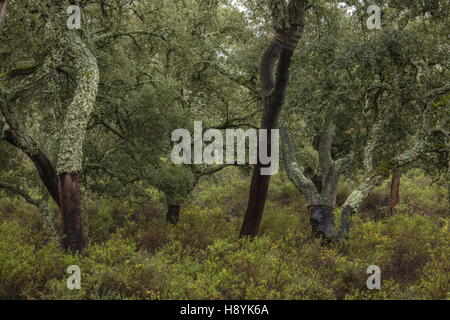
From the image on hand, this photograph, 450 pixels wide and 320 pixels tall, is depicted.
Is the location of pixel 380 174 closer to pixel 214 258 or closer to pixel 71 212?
pixel 214 258

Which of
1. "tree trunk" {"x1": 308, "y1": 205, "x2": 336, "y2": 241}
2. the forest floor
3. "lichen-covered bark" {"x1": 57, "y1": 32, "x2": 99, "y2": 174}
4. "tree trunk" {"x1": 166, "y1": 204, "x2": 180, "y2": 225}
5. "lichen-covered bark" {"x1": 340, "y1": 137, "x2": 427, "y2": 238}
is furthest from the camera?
"tree trunk" {"x1": 166, "y1": 204, "x2": 180, "y2": 225}

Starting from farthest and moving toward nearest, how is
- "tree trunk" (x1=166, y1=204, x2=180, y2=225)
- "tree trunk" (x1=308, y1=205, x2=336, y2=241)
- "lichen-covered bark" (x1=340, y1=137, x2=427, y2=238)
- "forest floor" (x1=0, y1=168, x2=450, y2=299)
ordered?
"tree trunk" (x1=166, y1=204, x2=180, y2=225)
"tree trunk" (x1=308, y1=205, x2=336, y2=241)
"lichen-covered bark" (x1=340, y1=137, x2=427, y2=238)
"forest floor" (x1=0, y1=168, x2=450, y2=299)

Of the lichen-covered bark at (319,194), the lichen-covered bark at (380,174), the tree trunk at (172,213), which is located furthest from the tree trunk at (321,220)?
the tree trunk at (172,213)

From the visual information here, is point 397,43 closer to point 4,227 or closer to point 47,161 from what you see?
point 47,161

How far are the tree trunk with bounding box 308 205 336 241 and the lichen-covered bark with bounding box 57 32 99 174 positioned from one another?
6842 millimetres

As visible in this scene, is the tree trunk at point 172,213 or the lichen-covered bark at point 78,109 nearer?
the lichen-covered bark at point 78,109

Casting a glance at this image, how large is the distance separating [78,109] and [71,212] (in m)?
2.37

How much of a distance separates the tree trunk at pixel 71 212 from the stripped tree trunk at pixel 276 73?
4.77m

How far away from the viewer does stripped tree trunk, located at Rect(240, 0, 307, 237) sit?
11.1 meters

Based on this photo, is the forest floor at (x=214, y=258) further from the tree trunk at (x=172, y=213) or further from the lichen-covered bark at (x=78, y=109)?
the lichen-covered bark at (x=78, y=109)

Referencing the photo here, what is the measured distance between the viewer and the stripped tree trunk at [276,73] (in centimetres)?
1109

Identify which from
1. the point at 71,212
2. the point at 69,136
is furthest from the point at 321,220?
the point at 69,136

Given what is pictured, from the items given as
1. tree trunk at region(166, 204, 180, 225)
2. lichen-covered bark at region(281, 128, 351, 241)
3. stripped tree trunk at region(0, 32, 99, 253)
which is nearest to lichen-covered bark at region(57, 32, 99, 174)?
stripped tree trunk at region(0, 32, 99, 253)

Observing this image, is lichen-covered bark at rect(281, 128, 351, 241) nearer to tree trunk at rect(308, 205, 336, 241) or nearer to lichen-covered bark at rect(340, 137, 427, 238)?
tree trunk at rect(308, 205, 336, 241)
